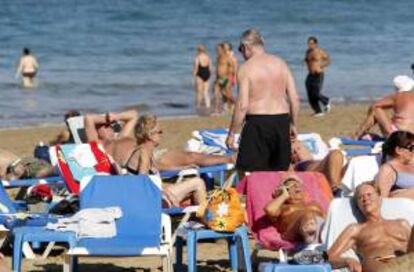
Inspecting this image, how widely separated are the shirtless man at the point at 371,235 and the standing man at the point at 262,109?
173 cm

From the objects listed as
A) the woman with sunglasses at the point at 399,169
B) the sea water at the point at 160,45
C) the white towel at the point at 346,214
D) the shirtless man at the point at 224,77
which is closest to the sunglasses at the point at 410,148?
the woman with sunglasses at the point at 399,169

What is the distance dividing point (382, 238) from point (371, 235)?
2.2 inches

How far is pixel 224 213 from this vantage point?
717 centimetres

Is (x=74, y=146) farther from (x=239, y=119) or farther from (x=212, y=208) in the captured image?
(x=212, y=208)

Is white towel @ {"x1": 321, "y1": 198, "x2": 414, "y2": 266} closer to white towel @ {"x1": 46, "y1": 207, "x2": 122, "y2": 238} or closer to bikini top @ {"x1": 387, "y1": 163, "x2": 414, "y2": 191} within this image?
bikini top @ {"x1": 387, "y1": 163, "x2": 414, "y2": 191}

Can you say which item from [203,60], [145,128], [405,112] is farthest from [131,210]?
[203,60]

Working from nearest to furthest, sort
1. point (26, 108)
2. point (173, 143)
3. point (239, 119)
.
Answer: point (239, 119) < point (173, 143) < point (26, 108)

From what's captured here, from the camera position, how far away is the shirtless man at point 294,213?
23.7ft

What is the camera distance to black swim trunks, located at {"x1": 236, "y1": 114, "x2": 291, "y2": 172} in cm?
867

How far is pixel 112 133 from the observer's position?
410 inches

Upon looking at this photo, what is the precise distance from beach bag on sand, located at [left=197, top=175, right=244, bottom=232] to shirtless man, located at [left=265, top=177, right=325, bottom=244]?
298mm

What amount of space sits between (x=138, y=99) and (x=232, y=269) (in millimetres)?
14543

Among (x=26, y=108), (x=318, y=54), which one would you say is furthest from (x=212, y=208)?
(x=26, y=108)

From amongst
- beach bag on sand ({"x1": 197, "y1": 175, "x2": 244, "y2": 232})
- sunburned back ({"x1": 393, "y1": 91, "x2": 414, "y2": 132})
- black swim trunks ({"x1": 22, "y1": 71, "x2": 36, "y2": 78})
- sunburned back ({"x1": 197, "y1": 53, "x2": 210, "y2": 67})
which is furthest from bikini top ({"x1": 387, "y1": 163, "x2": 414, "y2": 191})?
black swim trunks ({"x1": 22, "y1": 71, "x2": 36, "y2": 78})
